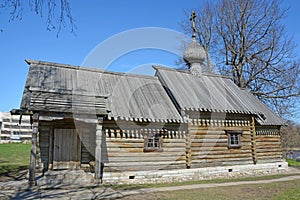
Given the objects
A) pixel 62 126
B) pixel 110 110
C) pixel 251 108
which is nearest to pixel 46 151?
pixel 62 126

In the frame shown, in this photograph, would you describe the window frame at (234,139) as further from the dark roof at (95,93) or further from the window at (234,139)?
the dark roof at (95,93)

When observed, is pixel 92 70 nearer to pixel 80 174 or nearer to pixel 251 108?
pixel 80 174

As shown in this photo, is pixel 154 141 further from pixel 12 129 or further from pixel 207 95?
pixel 12 129

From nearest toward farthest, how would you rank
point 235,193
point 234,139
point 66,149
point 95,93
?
point 235,193
point 95,93
point 66,149
point 234,139

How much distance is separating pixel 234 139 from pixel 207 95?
2.85m

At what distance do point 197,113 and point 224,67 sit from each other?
1323 cm

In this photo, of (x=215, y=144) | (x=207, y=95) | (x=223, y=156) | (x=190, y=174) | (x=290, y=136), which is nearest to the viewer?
(x=190, y=174)

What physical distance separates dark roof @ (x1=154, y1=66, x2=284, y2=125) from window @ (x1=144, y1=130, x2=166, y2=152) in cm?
179

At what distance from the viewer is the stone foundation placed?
1180 cm

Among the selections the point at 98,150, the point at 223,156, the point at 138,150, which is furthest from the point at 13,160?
the point at 223,156

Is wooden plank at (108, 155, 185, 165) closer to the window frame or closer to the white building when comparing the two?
the window frame

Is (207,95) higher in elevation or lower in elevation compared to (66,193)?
higher

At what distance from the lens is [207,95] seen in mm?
15586

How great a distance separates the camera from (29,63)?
1377cm
